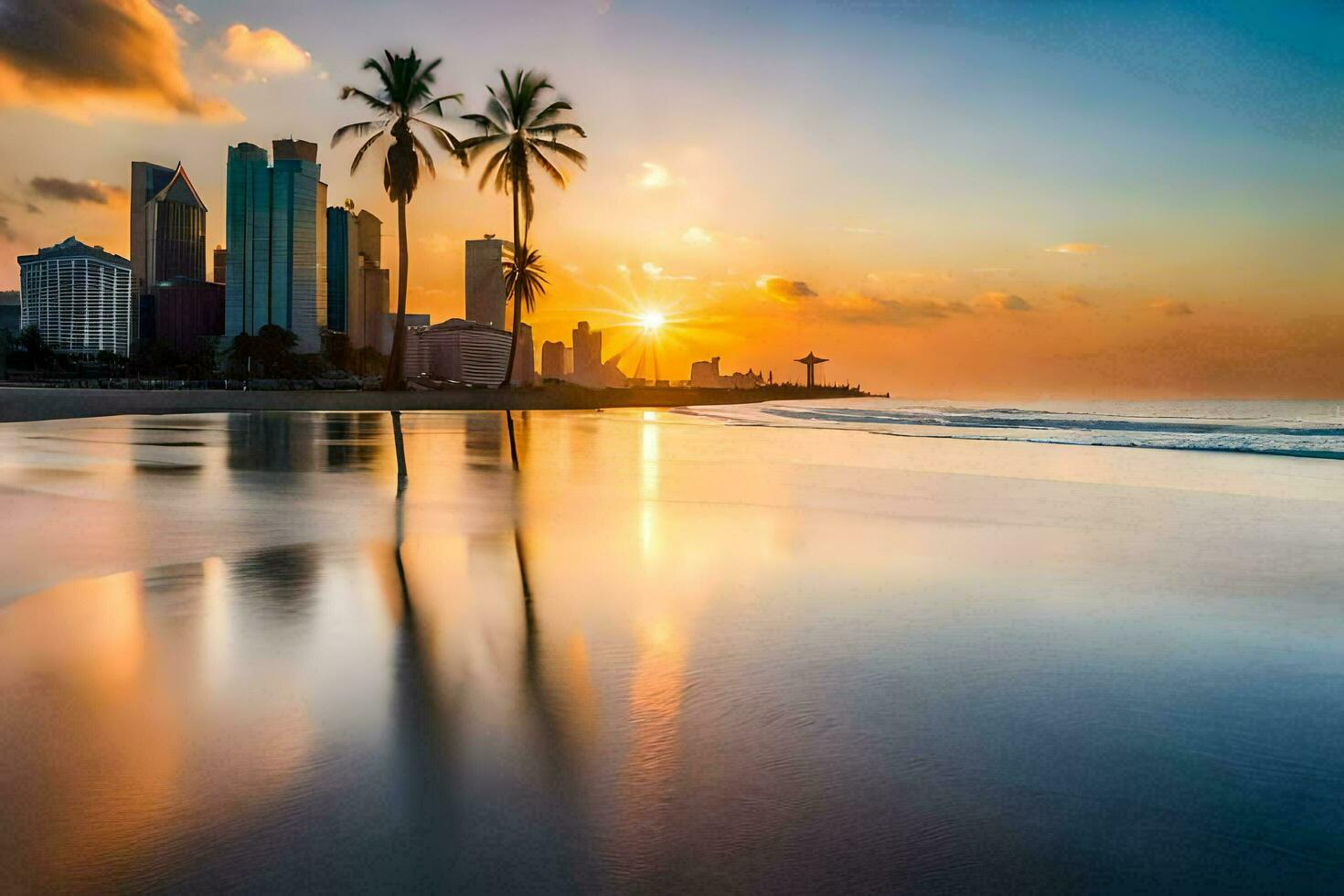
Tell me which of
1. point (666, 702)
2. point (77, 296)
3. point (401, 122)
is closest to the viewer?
point (666, 702)

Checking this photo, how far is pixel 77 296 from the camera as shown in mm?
144000

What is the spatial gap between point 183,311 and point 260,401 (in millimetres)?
146881

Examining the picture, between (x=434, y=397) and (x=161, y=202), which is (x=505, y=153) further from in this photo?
(x=161, y=202)

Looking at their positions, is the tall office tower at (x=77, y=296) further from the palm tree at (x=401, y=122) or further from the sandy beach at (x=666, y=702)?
the sandy beach at (x=666, y=702)

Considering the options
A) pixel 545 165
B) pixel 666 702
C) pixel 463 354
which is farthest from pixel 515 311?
pixel 463 354

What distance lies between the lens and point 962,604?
5141 mm

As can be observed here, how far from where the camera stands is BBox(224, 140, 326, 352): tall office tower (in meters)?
161

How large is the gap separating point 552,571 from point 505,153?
136 ft

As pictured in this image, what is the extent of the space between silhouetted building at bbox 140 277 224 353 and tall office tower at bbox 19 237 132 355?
1003 centimetres

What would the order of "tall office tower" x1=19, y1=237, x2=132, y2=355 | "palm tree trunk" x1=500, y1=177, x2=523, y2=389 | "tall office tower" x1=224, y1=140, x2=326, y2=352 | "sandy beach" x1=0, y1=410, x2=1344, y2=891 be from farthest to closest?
"tall office tower" x1=224, y1=140, x2=326, y2=352 < "tall office tower" x1=19, y1=237, x2=132, y2=355 < "palm tree trunk" x1=500, y1=177, x2=523, y2=389 < "sandy beach" x1=0, y1=410, x2=1344, y2=891

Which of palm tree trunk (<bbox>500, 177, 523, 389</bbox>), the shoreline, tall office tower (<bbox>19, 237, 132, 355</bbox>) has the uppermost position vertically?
tall office tower (<bbox>19, 237, 132, 355</bbox>)

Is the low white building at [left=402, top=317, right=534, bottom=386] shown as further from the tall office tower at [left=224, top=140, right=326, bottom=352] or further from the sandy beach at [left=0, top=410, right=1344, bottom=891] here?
the sandy beach at [left=0, top=410, right=1344, bottom=891]

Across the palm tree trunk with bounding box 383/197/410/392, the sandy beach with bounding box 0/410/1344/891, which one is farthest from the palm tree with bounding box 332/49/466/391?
the sandy beach with bounding box 0/410/1344/891

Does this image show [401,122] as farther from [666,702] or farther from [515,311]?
[666,702]
